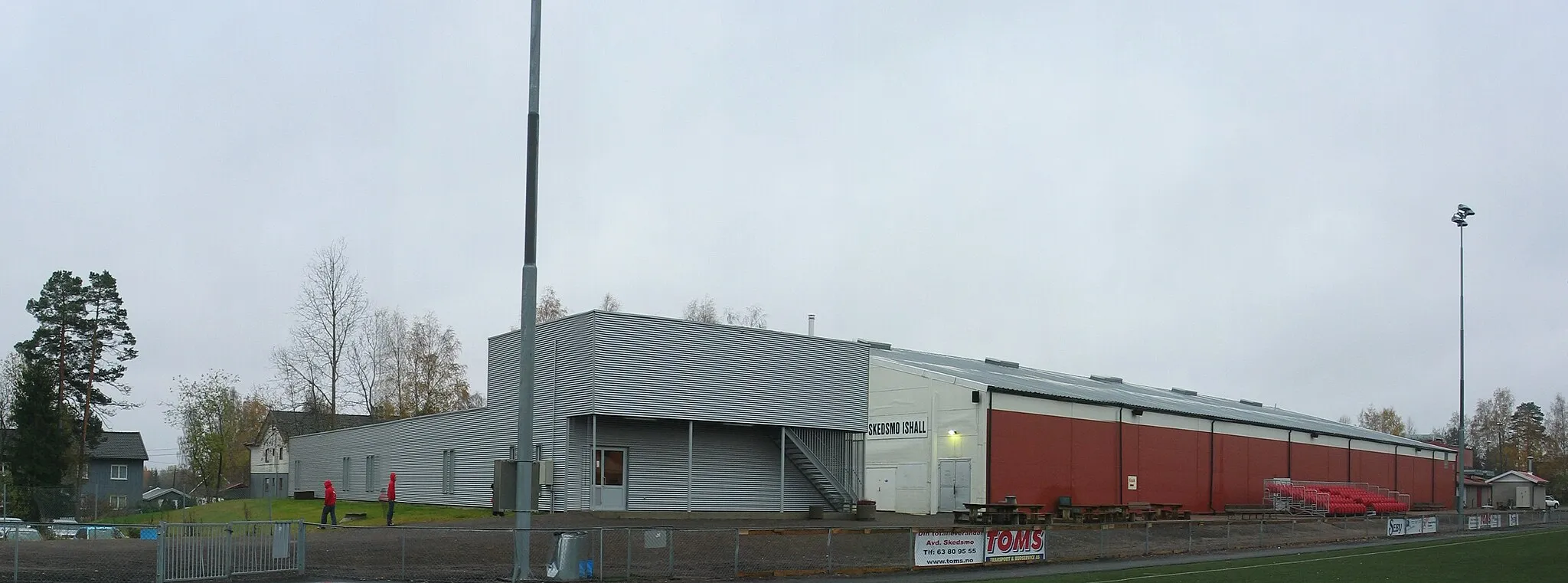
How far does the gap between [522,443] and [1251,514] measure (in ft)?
152

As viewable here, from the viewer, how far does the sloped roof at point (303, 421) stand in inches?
3258

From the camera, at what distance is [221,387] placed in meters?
80.4

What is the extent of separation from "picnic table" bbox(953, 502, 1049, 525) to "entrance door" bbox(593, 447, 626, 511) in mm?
11424

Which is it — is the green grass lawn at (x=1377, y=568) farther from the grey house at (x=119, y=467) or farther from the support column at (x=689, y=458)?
the grey house at (x=119, y=467)

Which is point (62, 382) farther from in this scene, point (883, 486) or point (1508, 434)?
point (1508, 434)

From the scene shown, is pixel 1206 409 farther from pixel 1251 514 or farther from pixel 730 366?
pixel 730 366

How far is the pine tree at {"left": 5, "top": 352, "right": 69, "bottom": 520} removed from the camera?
2463 inches

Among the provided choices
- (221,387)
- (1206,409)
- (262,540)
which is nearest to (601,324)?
(262,540)

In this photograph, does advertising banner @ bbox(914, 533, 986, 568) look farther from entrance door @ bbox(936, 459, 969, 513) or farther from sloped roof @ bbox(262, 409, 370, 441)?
sloped roof @ bbox(262, 409, 370, 441)

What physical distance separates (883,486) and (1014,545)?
18103 millimetres

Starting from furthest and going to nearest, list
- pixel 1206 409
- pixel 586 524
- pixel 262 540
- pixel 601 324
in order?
pixel 1206 409 → pixel 601 324 → pixel 586 524 → pixel 262 540

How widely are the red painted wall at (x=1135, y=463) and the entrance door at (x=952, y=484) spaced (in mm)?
963

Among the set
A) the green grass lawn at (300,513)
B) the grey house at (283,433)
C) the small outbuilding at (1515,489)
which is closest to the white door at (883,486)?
the green grass lawn at (300,513)

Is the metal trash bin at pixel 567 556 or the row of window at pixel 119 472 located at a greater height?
the metal trash bin at pixel 567 556
